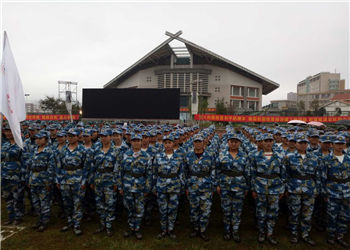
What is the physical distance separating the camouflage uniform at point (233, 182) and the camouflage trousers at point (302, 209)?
3.07 ft

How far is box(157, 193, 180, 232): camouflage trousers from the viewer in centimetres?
407

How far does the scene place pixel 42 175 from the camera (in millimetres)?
4344

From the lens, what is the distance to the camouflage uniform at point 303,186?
3.93 m

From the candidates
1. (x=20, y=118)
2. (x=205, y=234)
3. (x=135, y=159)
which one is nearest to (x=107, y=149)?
(x=135, y=159)

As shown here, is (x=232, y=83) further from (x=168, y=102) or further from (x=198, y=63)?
(x=168, y=102)

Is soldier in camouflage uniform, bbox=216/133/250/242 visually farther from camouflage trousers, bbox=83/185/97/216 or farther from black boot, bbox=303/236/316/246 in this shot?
camouflage trousers, bbox=83/185/97/216

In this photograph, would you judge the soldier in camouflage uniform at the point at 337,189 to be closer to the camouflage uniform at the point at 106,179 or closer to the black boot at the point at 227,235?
the black boot at the point at 227,235

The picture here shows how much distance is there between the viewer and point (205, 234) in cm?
430

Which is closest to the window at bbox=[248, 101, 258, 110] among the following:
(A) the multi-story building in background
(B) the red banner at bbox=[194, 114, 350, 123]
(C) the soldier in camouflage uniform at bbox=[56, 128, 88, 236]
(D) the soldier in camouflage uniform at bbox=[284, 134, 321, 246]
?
(B) the red banner at bbox=[194, 114, 350, 123]

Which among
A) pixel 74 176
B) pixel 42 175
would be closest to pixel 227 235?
pixel 74 176

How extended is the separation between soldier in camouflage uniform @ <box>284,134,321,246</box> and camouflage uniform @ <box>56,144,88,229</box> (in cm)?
426

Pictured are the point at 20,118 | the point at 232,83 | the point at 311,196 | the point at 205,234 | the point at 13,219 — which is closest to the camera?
the point at 20,118

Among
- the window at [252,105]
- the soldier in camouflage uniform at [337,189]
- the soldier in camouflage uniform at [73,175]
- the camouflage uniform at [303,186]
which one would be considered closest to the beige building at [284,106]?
the window at [252,105]

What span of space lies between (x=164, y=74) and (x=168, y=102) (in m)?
27.7
